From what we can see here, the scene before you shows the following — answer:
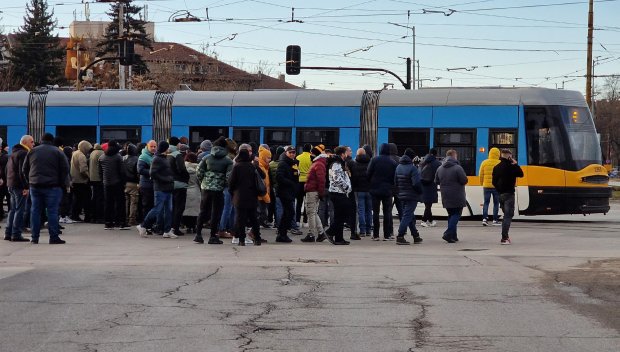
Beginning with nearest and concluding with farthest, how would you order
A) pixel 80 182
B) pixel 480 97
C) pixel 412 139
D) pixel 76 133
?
pixel 80 182 < pixel 480 97 < pixel 412 139 < pixel 76 133

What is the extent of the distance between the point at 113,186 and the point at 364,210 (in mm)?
4976

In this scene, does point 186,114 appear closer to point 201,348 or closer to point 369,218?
point 369,218

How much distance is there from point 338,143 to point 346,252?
35.0 ft

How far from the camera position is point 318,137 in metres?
27.9

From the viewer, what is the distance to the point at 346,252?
17281 millimetres

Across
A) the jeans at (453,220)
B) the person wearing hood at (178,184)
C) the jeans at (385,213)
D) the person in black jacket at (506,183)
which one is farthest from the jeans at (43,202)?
the person in black jacket at (506,183)

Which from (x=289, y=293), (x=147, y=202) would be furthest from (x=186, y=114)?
(x=289, y=293)

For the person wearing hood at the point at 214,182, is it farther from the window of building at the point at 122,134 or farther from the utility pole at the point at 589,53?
the utility pole at the point at 589,53

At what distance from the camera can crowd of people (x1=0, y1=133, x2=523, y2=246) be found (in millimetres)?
17859

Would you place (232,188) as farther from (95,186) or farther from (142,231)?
(95,186)

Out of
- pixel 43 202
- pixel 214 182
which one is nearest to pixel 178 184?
pixel 214 182

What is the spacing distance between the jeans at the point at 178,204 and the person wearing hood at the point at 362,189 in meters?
3.18

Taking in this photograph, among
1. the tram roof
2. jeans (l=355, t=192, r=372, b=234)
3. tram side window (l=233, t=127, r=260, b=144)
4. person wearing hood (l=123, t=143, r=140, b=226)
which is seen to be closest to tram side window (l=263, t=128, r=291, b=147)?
tram side window (l=233, t=127, r=260, b=144)

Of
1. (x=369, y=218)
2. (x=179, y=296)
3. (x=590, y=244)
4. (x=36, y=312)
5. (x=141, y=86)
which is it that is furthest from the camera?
(x=141, y=86)
